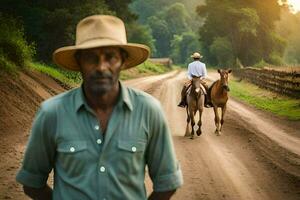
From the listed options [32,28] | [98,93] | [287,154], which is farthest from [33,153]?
[32,28]

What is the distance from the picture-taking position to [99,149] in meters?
2.93

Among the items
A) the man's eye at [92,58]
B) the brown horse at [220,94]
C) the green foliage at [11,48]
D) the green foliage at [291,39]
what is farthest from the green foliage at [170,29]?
the man's eye at [92,58]

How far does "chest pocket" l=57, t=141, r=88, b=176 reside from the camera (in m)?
2.92

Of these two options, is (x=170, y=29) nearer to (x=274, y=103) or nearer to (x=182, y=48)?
(x=182, y=48)

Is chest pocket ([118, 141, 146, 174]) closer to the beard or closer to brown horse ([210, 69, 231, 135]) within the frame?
the beard

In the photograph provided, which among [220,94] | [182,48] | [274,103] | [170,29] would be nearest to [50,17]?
[274,103]

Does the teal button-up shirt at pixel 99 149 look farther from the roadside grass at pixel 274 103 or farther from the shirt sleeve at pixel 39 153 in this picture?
the roadside grass at pixel 274 103

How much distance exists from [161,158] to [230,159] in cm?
927

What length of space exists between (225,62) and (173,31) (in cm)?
7460

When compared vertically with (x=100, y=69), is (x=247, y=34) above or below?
above

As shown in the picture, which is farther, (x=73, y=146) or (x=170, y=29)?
(x=170, y=29)

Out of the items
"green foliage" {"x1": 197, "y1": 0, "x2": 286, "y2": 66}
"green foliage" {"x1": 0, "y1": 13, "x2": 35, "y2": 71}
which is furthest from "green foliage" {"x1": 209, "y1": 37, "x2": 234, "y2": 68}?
"green foliage" {"x1": 0, "y1": 13, "x2": 35, "y2": 71}

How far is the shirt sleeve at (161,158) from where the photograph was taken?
3.09m

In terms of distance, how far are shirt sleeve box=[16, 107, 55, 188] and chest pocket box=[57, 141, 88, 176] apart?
10 centimetres
